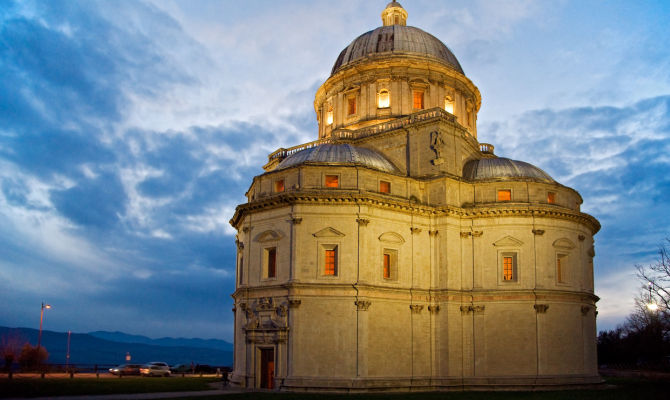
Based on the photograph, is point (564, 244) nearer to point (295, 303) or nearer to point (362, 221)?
point (362, 221)

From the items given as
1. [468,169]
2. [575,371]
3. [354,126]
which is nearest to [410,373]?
[575,371]

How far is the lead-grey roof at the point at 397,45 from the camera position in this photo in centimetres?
5081

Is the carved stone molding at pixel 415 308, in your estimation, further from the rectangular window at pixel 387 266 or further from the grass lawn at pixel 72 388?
the grass lawn at pixel 72 388

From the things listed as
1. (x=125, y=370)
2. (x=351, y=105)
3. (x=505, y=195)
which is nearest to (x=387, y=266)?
(x=505, y=195)

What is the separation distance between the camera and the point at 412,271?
1551 inches

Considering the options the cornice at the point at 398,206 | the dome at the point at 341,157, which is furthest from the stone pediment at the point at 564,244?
the dome at the point at 341,157

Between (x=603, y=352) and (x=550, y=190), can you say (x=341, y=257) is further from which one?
(x=603, y=352)

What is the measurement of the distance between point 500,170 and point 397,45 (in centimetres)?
1429

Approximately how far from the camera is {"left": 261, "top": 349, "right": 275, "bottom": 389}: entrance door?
124 ft

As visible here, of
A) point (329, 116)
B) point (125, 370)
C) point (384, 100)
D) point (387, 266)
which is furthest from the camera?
point (125, 370)

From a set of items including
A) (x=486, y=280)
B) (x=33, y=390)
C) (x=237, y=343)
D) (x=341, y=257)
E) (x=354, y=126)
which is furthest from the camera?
(x=354, y=126)

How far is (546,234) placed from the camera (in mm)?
41219

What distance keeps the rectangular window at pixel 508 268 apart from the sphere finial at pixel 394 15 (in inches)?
1004

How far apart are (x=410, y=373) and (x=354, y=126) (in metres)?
19.2
